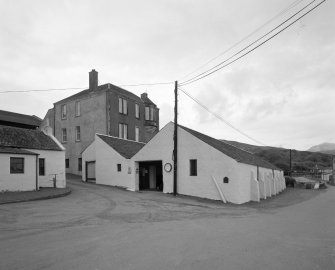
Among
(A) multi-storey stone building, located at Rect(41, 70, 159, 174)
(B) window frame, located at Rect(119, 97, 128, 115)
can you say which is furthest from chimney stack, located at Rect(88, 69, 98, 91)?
(B) window frame, located at Rect(119, 97, 128, 115)

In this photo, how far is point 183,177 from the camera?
25.8m

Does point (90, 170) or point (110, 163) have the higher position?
point (110, 163)

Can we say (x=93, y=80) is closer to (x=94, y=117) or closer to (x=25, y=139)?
(x=94, y=117)

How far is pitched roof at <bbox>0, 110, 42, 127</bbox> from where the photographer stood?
4047 centimetres

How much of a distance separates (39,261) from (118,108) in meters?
35.1

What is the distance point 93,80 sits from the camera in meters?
42.2

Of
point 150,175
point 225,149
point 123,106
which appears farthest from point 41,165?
point 123,106

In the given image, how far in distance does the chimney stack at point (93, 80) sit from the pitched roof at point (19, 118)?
9236 millimetres

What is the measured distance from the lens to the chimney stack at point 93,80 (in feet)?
138

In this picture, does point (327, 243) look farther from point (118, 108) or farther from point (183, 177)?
point (118, 108)

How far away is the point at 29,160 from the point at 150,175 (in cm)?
1108

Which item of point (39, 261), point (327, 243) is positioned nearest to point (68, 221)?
point (39, 261)

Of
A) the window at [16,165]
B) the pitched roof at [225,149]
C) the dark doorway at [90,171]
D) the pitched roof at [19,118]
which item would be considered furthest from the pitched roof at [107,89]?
the window at [16,165]

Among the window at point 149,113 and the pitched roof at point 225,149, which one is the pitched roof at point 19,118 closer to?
the window at point 149,113
